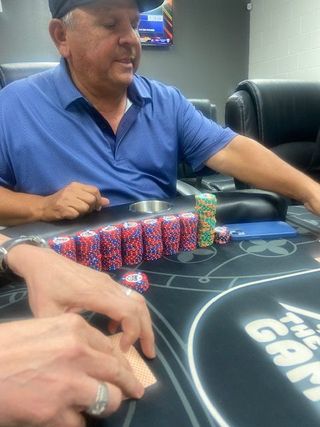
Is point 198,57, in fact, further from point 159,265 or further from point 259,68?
point 159,265

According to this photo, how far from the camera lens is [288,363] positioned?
479 mm

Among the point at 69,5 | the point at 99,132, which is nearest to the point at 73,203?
the point at 99,132

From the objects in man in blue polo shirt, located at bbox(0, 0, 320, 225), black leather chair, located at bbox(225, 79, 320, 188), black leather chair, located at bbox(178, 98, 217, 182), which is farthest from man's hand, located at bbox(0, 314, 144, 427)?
black leather chair, located at bbox(178, 98, 217, 182)

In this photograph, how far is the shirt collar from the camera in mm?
1235

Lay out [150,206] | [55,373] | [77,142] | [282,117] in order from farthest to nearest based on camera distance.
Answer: [282,117] < [77,142] < [150,206] < [55,373]

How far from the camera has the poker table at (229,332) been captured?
413 millimetres

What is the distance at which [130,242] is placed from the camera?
0.79 meters

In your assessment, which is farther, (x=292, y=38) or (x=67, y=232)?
(x=292, y=38)

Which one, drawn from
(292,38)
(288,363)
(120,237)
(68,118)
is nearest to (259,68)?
(292,38)

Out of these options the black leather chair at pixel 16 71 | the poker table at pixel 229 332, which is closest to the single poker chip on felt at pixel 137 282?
the poker table at pixel 229 332

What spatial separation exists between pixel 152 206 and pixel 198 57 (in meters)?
3.15

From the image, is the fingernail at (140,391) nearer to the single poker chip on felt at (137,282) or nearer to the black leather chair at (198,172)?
the single poker chip on felt at (137,282)

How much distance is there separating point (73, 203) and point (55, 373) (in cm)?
58

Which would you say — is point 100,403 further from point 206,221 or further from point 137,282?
point 206,221
